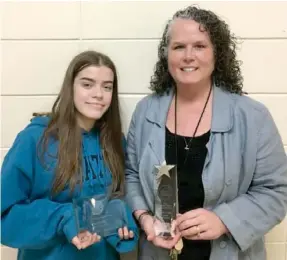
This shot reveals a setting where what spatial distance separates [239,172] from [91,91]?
459 millimetres

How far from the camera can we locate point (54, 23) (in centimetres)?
124

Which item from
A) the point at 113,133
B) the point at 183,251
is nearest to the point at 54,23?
the point at 113,133

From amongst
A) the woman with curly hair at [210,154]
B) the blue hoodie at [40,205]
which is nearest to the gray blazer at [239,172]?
the woman with curly hair at [210,154]

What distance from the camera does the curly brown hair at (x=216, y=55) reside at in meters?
→ 1.10

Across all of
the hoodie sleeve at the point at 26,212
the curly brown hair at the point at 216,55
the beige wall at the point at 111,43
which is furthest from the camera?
the beige wall at the point at 111,43

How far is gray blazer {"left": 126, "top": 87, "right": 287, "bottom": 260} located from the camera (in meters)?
1.04

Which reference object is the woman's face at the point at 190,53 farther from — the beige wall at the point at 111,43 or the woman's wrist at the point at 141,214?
the woman's wrist at the point at 141,214

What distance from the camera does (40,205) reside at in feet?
3.33

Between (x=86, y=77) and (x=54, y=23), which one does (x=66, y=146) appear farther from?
(x=54, y=23)

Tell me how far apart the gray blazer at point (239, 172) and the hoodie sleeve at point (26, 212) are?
0.74 feet

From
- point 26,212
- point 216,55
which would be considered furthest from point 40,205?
point 216,55

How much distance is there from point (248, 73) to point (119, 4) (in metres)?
0.46

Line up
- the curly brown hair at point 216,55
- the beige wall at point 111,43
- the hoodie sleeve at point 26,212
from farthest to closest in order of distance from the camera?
the beige wall at point 111,43
the curly brown hair at point 216,55
the hoodie sleeve at point 26,212

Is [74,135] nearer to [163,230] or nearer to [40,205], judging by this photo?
[40,205]
